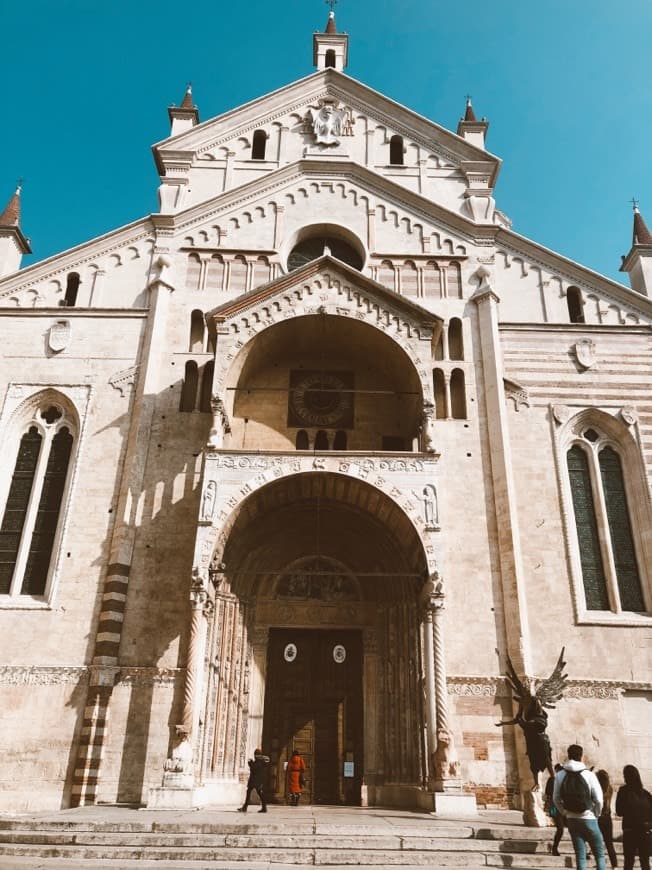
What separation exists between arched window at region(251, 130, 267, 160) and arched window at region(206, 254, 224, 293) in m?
4.58

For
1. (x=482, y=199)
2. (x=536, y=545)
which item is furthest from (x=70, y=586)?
(x=482, y=199)

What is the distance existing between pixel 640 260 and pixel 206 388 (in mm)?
13537

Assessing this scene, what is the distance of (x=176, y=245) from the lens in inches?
821

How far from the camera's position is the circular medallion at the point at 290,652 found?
1783 centimetres

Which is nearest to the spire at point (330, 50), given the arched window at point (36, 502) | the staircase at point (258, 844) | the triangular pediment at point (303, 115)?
the triangular pediment at point (303, 115)

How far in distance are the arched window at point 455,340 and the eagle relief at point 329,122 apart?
7.71 metres

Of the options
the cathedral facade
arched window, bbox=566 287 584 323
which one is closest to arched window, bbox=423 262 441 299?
the cathedral facade

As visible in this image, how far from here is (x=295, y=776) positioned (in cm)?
1620

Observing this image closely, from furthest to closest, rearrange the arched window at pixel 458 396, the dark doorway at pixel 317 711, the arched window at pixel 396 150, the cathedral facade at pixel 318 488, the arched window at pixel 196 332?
the arched window at pixel 396 150, the arched window at pixel 196 332, the arched window at pixel 458 396, the dark doorway at pixel 317 711, the cathedral facade at pixel 318 488

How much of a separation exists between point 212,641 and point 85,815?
4.90 m

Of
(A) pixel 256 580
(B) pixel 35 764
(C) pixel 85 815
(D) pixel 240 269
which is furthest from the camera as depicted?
(D) pixel 240 269

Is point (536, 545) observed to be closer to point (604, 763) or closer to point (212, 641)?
point (604, 763)

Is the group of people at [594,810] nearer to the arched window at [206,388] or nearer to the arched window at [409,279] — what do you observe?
the arched window at [206,388]

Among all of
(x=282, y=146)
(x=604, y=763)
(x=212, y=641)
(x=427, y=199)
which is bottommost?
(x=604, y=763)
